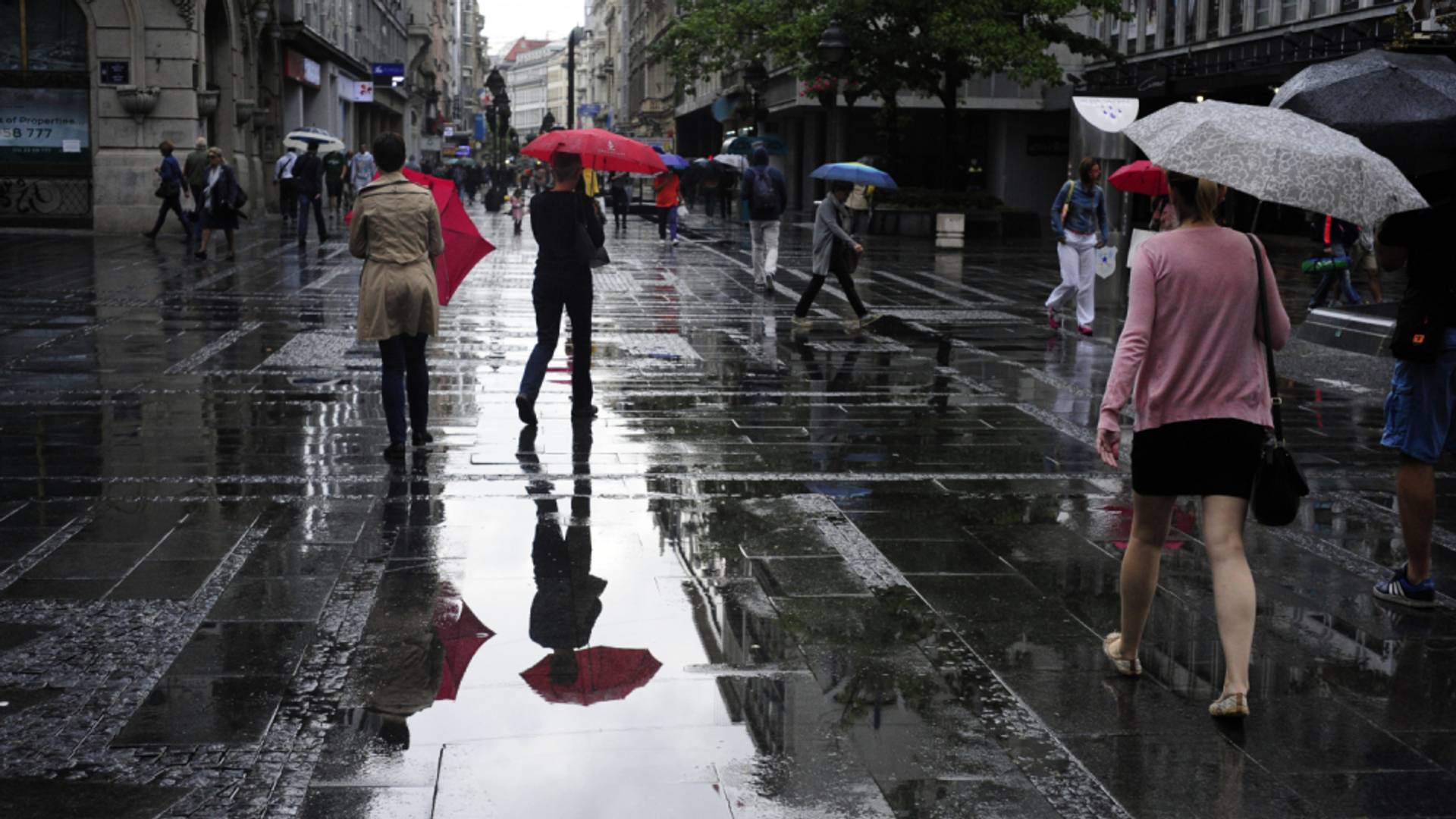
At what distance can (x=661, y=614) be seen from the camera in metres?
5.77

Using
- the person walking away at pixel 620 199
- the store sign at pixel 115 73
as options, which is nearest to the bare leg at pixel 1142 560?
the store sign at pixel 115 73

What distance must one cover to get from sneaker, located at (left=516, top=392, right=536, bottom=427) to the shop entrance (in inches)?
892

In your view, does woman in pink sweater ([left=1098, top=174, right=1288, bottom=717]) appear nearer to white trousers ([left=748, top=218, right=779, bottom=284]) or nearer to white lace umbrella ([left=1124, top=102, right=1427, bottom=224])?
white lace umbrella ([left=1124, top=102, right=1427, bottom=224])

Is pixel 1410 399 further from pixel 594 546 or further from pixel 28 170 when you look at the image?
pixel 28 170

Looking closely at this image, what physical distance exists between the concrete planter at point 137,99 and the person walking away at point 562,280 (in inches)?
853

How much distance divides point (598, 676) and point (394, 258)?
4.31 meters

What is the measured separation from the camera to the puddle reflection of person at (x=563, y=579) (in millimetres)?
5402

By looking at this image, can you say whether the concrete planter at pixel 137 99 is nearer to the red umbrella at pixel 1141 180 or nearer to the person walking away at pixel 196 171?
the person walking away at pixel 196 171

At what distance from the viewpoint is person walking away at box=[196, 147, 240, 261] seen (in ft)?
74.8

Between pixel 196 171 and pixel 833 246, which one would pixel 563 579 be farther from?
pixel 196 171

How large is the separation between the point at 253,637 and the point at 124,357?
7.84 meters

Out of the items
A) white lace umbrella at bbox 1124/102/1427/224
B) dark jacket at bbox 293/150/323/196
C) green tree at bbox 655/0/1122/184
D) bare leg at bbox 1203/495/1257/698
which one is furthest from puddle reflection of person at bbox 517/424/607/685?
green tree at bbox 655/0/1122/184

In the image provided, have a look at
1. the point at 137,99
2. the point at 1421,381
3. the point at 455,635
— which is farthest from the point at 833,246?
the point at 137,99

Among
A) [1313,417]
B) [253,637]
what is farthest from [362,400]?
[1313,417]
